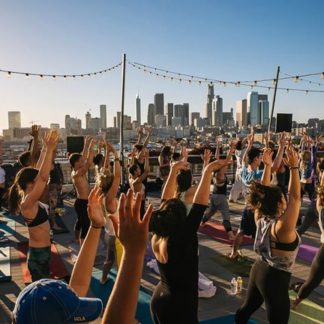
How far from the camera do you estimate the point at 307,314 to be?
4727 mm

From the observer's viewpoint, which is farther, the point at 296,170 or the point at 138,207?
the point at 296,170

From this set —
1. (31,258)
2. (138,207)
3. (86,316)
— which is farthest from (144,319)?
(138,207)

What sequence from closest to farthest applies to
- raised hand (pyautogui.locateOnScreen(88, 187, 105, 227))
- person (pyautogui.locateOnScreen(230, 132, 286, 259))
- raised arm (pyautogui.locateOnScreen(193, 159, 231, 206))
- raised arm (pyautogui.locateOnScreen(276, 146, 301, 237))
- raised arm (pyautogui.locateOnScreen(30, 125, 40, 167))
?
1. raised hand (pyautogui.locateOnScreen(88, 187, 105, 227))
2. raised arm (pyautogui.locateOnScreen(193, 159, 231, 206))
3. raised arm (pyautogui.locateOnScreen(276, 146, 301, 237))
4. raised arm (pyautogui.locateOnScreen(30, 125, 40, 167))
5. person (pyautogui.locateOnScreen(230, 132, 286, 259))

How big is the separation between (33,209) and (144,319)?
188 cm

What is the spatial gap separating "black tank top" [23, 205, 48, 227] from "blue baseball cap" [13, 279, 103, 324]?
8.69ft

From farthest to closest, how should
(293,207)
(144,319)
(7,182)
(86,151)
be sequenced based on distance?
(7,182), (86,151), (144,319), (293,207)

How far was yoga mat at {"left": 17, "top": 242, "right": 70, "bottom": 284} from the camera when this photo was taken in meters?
5.95

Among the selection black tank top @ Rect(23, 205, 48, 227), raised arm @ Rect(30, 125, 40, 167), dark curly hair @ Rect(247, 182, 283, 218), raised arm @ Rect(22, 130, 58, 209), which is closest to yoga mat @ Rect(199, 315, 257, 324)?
dark curly hair @ Rect(247, 182, 283, 218)

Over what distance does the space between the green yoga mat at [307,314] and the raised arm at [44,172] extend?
3.27m

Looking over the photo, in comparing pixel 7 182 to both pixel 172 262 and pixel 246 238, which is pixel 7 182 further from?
pixel 172 262

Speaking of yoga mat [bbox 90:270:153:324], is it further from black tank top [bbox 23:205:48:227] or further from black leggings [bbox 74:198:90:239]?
black tank top [bbox 23:205:48:227]

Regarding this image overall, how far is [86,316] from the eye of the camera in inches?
64.4

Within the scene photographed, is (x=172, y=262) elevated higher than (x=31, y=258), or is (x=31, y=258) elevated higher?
(x=172, y=262)

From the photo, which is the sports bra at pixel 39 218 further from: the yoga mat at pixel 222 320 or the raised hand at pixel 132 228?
the raised hand at pixel 132 228
